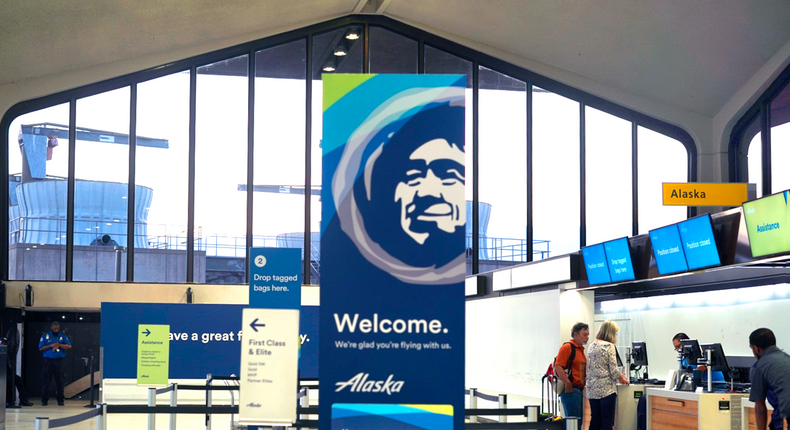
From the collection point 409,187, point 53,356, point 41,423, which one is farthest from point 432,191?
point 53,356

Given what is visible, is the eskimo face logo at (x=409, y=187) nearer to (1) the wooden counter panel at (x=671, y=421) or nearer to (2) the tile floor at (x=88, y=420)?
(1) the wooden counter panel at (x=671, y=421)

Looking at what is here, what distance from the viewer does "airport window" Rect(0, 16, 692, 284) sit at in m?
14.1

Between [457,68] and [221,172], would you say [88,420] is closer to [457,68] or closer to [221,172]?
[221,172]

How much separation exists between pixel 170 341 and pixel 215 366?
0.62 metres

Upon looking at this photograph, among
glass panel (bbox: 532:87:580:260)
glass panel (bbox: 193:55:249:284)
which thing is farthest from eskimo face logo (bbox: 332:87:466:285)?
glass panel (bbox: 532:87:580:260)

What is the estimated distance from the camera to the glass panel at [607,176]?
14438 millimetres

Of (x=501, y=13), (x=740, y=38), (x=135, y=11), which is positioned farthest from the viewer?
(x=501, y=13)

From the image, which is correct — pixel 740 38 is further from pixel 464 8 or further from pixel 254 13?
pixel 254 13

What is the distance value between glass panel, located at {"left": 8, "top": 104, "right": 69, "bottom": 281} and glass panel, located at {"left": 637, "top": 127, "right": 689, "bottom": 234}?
10.5 meters

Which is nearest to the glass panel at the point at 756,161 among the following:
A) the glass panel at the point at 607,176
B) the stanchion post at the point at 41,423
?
the glass panel at the point at 607,176

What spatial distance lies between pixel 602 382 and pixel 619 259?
70.5 inches

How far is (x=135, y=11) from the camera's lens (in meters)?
12.5

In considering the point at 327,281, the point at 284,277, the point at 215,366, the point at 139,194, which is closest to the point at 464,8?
the point at 139,194

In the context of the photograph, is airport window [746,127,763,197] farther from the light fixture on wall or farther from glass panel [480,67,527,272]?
the light fixture on wall
